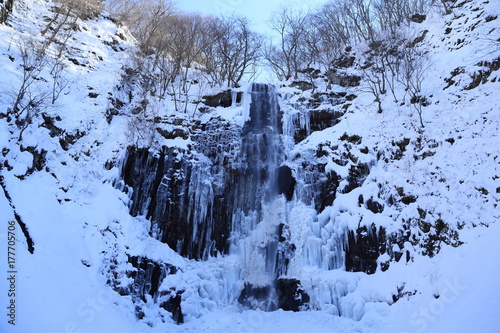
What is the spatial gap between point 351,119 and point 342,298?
8997 millimetres

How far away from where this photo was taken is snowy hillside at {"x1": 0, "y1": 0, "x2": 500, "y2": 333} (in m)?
10.4

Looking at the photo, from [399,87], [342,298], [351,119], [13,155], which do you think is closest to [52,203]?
[13,155]

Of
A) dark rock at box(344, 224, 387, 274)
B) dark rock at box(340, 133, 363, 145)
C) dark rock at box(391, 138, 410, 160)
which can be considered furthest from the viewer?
dark rock at box(340, 133, 363, 145)

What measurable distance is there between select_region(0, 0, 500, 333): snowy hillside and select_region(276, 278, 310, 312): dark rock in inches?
2.2

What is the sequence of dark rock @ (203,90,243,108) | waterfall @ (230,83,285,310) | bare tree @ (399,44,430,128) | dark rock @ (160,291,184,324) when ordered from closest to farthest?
dark rock @ (160,291,184,324) → waterfall @ (230,83,285,310) → bare tree @ (399,44,430,128) → dark rock @ (203,90,243,108)

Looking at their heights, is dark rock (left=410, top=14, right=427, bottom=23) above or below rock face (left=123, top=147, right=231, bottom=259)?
above

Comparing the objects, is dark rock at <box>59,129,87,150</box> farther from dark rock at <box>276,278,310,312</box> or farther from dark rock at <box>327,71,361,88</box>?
dark rock at <box>327,71,361,88</box>

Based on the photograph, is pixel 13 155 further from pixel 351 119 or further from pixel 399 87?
pixel 399 87

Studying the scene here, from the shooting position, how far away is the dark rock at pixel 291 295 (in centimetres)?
1257

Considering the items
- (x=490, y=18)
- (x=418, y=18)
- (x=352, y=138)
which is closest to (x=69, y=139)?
(x=352, y=138)

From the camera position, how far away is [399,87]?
18.3 meters

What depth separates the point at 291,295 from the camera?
42.1 feet

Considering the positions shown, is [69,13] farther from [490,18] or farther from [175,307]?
[490,18]

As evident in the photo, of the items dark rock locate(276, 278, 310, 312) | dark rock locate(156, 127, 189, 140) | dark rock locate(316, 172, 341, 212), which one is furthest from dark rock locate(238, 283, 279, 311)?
dark rock locate(156, 127, 189, 140)
